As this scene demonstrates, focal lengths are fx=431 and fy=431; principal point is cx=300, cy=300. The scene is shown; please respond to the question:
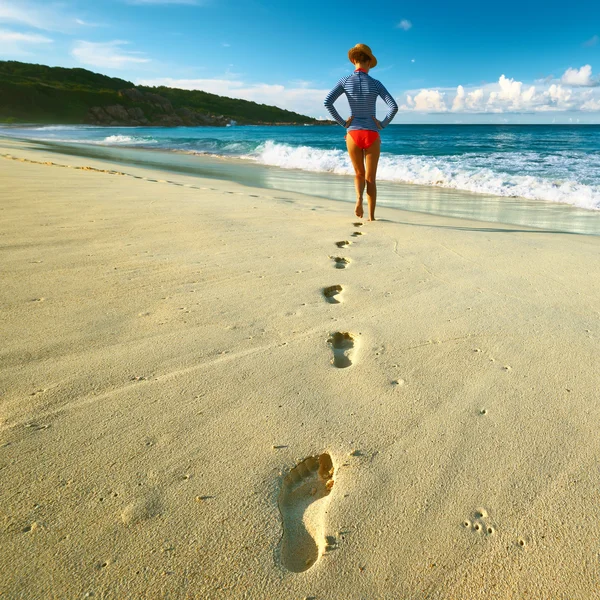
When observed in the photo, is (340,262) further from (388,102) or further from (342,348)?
(388,102)

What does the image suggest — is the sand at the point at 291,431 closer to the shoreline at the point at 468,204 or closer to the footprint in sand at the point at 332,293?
the footprint in sand at the point at 332,293

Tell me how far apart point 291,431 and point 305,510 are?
0.29 m

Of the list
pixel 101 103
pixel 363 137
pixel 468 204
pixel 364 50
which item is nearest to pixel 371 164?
pixel 363 137

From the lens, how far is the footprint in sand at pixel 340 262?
319 cm

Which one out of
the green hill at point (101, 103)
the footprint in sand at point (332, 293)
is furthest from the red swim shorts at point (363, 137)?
the green hill at point (101, 103)

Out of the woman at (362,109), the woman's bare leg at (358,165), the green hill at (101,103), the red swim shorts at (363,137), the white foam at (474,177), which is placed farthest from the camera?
the green hill at (101,103)

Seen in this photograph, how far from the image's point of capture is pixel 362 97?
4469mm

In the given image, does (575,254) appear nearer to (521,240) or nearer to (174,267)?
(521,240)

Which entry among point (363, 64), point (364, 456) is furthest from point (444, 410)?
point (363, 64)

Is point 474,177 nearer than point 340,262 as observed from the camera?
No

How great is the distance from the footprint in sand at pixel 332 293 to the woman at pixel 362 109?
227cm

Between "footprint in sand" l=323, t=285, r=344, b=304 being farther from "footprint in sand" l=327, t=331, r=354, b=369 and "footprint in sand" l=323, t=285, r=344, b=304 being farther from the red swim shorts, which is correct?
the red swim shorts

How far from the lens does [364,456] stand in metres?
1.40

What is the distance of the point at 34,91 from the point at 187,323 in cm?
7828
